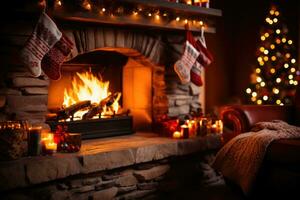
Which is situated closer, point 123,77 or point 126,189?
point 126,189

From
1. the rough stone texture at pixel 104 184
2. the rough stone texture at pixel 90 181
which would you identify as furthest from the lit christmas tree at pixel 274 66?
the rough stone texture at pixel 90 181

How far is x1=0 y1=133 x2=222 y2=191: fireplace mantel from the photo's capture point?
8.04ft

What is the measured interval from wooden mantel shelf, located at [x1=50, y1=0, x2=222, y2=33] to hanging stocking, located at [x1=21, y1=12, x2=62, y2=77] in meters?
0.17

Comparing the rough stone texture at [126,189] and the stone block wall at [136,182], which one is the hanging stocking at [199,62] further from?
the rough stone texture at [126,189]

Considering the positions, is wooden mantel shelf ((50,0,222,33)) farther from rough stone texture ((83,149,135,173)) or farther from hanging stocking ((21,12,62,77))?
rough stone texture ((83,149,135,173))

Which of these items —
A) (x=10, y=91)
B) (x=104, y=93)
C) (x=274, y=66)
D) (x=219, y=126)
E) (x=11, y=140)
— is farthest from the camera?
(x=274, y=66)

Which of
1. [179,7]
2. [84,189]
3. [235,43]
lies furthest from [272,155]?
Result: [235,43]

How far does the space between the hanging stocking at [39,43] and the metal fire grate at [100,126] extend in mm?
614

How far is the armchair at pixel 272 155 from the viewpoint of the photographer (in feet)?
9.15

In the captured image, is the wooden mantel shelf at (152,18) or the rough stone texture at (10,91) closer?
the rough stone texture at (10,91)

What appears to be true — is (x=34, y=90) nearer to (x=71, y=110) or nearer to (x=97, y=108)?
(x=71, y=110)

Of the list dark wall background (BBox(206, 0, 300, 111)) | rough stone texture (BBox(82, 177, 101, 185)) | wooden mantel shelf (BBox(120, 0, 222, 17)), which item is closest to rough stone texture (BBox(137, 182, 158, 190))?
rough stone texture (BBox(82, 177, 101, 185))

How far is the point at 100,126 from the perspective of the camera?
3553mm

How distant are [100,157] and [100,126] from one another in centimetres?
72
